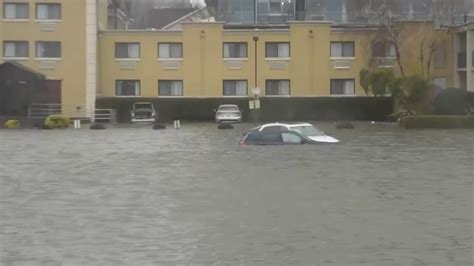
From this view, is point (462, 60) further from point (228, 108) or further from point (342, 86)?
point (228, 108)

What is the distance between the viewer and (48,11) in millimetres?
71688

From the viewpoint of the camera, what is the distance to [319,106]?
72.9 meters

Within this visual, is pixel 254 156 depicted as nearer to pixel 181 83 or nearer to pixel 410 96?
pixel 410 96

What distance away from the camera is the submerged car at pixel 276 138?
1537 inches

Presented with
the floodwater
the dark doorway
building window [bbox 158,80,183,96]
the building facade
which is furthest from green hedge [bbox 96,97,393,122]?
the floodwater

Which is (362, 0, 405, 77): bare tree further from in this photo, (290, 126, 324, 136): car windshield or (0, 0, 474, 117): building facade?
(290, 126, 324, 136): car windshield

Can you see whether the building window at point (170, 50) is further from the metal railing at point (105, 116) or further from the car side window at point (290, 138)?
the car side window at point (290, 138)

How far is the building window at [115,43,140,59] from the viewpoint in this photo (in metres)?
74.2

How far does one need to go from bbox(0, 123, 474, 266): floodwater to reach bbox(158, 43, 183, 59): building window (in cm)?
4082

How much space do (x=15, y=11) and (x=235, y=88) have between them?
18604 mm

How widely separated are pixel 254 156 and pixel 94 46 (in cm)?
4207

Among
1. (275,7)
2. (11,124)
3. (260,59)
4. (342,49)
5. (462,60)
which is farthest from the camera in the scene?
(275,7)

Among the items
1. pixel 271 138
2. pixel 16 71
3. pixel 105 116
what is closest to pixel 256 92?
pixel 105 116

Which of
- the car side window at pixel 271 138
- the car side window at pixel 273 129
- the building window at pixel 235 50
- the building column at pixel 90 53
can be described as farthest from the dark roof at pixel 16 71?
the car side window at pixel 271 138
